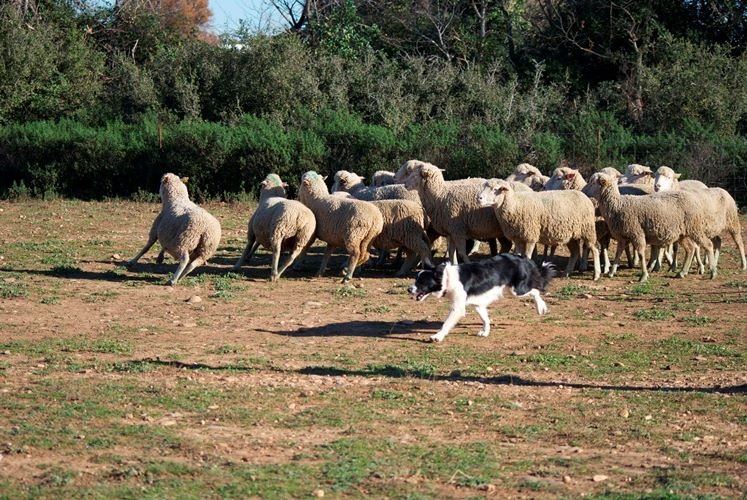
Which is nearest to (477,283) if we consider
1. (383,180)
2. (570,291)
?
(570,291)

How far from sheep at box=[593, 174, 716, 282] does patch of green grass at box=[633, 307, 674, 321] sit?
2.62 m

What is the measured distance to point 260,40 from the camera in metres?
32.5

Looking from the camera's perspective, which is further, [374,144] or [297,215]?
[374,144]

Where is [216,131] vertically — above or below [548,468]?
above

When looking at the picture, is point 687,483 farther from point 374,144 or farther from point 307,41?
point 307,41

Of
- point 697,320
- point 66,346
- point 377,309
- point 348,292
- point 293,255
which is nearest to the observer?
point 66,346

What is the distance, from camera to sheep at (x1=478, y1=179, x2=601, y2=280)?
54.4ft

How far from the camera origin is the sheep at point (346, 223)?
16250mm

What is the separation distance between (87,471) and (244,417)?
1.67 m

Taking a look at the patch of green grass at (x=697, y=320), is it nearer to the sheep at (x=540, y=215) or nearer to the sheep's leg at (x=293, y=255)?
the sheep at (x=540, y=215)

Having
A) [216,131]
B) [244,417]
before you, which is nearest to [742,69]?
[216,131]

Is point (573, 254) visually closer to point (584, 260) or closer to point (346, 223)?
point (584, 260)

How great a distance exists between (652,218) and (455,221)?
2819 millimetres

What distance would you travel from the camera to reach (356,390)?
9.79 metres
